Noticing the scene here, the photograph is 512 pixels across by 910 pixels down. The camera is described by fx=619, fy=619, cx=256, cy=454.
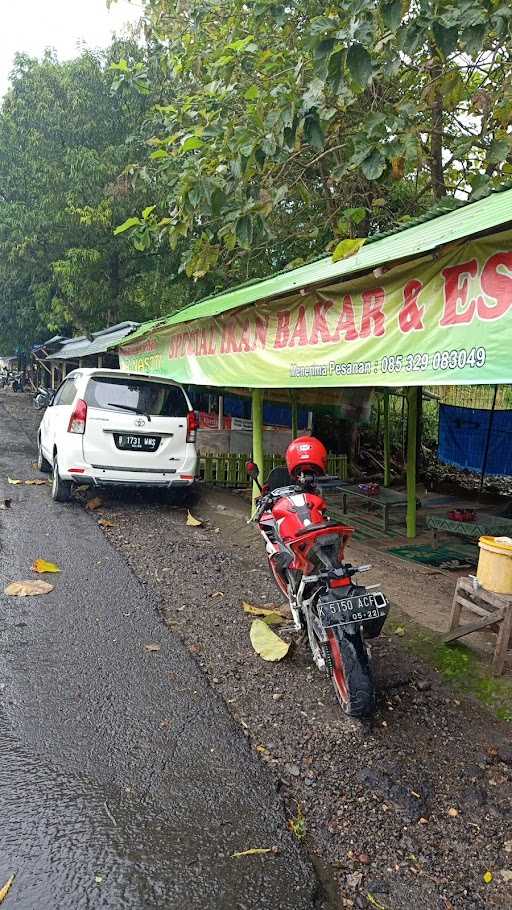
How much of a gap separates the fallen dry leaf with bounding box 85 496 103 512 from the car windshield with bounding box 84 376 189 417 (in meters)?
1.39

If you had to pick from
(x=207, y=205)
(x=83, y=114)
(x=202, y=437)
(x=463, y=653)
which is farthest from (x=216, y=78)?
(x=83, y=114)

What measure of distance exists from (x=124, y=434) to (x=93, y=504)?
122 cm

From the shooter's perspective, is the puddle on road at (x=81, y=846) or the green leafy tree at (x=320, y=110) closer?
the puddle on road at (x=81, y=846)

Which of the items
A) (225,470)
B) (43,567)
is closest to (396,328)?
(43,567)

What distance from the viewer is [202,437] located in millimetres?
12016

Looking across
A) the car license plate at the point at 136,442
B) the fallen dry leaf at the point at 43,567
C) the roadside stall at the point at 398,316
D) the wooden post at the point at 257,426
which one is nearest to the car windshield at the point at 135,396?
the car license plate at the point at 136,442

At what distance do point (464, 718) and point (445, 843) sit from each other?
108 cm

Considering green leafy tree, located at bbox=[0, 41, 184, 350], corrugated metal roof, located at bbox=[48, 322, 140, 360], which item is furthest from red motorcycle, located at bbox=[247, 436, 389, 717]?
green leafy tree, located at bbox=[0, 41, 184, 350]

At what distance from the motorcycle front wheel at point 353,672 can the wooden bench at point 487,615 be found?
1.06m

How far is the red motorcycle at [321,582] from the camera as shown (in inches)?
132

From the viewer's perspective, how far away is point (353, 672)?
3.36m

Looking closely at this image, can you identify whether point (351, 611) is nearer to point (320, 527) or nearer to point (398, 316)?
point (320, 527)

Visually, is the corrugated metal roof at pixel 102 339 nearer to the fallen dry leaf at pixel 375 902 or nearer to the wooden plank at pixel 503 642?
the wooden plank at pixel 503 642

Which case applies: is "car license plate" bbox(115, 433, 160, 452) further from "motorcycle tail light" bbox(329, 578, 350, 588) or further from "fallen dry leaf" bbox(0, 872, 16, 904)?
"fallen dry leaf" bbox(0, 872, 16, 904)
